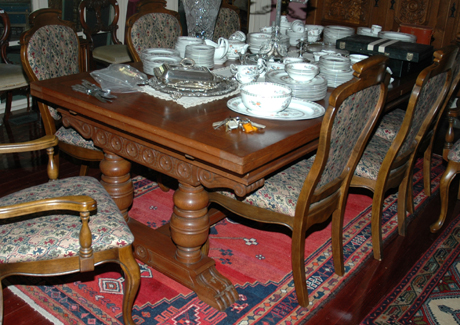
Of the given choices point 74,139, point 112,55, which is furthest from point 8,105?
point 74,139

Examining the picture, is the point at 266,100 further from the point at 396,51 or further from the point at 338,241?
→ the point at 396,51

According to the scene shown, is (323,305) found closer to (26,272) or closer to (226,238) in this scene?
(226,238)

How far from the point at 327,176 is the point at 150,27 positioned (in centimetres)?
162

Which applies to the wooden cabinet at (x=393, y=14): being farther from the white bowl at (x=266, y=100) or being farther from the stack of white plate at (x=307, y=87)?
the white bowl at (x=266, y=100)

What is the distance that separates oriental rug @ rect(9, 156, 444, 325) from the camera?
5.97 ft

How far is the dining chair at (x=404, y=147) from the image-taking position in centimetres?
193

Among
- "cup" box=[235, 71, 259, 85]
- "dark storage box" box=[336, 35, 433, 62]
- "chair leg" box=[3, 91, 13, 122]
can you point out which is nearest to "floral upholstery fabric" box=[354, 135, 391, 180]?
"dark storage box" box=[336, 35, 433, 62]

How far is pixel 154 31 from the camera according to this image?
9.34ft

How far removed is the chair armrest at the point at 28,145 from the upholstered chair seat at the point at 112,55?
2.32m

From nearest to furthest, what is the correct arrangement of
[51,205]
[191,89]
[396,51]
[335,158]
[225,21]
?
[51,205]
[335,158]
[191,89]
[396,51]
[225,21]

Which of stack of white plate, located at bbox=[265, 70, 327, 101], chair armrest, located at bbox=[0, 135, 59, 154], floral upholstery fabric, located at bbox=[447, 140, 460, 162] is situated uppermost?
stack of white plate, located at bbox=[265, 70, 327, 101]

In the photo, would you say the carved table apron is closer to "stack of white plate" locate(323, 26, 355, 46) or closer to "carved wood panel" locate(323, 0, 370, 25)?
"stack of white plate" locate(323, 26, 355, 46)

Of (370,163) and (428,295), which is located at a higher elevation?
(370,163)

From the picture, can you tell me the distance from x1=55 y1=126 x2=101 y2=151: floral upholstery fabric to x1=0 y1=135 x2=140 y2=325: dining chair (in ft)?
1.89
